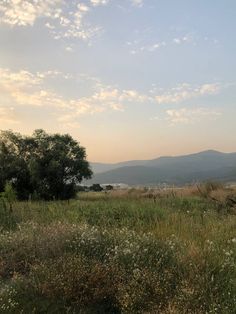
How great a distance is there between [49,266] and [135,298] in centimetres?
161

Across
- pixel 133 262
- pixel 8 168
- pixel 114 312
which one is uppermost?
pixel 8 168

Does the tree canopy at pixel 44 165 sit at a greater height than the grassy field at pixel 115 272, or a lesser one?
greater

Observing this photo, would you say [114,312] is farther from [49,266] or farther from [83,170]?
[83,170]

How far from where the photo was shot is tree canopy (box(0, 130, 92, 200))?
39.1 m

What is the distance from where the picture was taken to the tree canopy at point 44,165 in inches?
1539

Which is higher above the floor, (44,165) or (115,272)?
(44,165)

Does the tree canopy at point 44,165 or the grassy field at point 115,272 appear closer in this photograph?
the grassy field at point 115,272

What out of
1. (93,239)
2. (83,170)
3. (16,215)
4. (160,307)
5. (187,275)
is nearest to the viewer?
(160,307)

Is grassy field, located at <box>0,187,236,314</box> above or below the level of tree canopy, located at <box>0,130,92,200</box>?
A: below

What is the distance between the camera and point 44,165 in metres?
40.0

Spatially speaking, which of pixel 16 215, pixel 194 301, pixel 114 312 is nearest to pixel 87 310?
pixel 114 312

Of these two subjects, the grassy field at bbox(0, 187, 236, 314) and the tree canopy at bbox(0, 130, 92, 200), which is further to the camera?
the tree canopy at bbox(0, 130, 92, 200)

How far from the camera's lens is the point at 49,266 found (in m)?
6.78

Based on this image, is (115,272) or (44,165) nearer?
(115,272)
